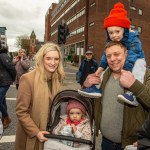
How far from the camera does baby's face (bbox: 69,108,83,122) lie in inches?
122

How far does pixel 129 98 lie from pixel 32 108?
1099 mm

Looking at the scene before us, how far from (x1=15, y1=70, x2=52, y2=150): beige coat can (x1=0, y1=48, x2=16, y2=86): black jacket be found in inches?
142

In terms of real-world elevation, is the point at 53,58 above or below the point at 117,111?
above

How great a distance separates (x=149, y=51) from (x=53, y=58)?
51.7 m

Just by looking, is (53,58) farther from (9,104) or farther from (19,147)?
(9,104)

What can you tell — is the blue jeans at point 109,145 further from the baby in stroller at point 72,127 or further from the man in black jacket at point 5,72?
the man in black jacket at point 5,72

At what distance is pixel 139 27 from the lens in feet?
169

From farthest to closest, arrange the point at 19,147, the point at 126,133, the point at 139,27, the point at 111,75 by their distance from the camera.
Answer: the point at 139,27, the point at 19,147, the point at 111,75, the point at 126,133

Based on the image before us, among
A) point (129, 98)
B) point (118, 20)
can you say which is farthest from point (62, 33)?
point (129, 98)

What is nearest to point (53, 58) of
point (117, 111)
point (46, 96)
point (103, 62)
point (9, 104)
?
point (46, 96)

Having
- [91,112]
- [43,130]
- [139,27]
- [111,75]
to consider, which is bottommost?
[43,130]

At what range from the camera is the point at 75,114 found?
311 cm

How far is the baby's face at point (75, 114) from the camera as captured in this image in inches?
122

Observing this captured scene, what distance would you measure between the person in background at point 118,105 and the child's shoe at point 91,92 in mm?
56
